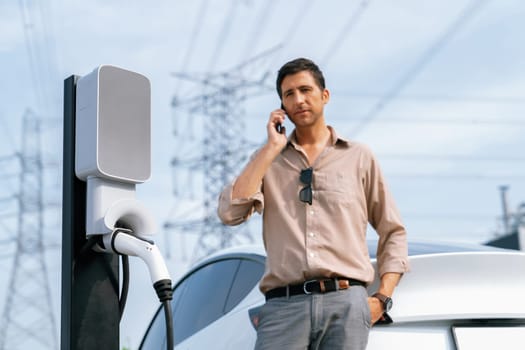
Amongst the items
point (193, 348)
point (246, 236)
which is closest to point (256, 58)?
point (246, 236)

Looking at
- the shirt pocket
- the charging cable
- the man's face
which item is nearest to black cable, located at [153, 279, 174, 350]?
the charging cable

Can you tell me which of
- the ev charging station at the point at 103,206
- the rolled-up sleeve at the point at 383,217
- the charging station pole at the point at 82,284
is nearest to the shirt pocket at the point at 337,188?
the rolled-up sleeve at the point at 383,217

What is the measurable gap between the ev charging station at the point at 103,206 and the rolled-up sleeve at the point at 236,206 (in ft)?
1.15

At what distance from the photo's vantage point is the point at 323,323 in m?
2.70

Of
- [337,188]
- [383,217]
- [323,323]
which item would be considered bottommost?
[323,323]

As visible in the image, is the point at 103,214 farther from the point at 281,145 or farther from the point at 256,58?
the point at 256,58

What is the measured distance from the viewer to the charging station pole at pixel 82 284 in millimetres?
2385

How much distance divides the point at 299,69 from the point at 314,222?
1.80 feet

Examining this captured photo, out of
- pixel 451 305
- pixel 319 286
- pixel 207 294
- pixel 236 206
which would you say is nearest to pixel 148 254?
pixel 236 206

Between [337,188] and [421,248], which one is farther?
[421,248]

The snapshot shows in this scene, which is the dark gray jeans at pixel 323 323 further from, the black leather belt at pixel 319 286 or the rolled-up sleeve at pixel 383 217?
the rolled-up sleeve at pixel 383 217

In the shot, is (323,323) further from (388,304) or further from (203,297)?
(203,297)

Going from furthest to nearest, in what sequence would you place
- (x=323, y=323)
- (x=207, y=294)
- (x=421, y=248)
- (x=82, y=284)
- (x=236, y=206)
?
(x=207, y=294) → (x=421, y=248) → (x=236, y=206) → (x=323, y=323) → (x=82, y=284)

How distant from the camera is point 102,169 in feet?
7.91
